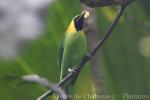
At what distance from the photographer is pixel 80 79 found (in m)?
2.04

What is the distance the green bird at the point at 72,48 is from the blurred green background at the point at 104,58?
32 millimetres

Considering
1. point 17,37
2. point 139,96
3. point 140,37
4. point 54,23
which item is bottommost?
point 17,37

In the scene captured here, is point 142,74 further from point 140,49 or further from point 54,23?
point 54,23

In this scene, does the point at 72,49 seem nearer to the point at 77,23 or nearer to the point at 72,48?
the point at 72,48

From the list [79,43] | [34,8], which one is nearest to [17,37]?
[34,8]

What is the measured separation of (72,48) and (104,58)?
19cm

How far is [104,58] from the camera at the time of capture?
203cm

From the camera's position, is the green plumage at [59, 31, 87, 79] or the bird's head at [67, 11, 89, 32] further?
the green plumage at [59, 31, 87, 79]

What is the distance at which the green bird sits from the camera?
2.08m

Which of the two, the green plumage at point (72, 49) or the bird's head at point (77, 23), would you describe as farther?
the green plumage at point (72, 49)

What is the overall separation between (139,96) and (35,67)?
0.38 meters

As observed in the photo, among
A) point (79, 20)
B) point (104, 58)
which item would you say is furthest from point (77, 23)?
point (104, 58)

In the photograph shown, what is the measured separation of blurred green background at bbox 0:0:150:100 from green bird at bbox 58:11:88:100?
32 mm

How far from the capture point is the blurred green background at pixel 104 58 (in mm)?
1990
